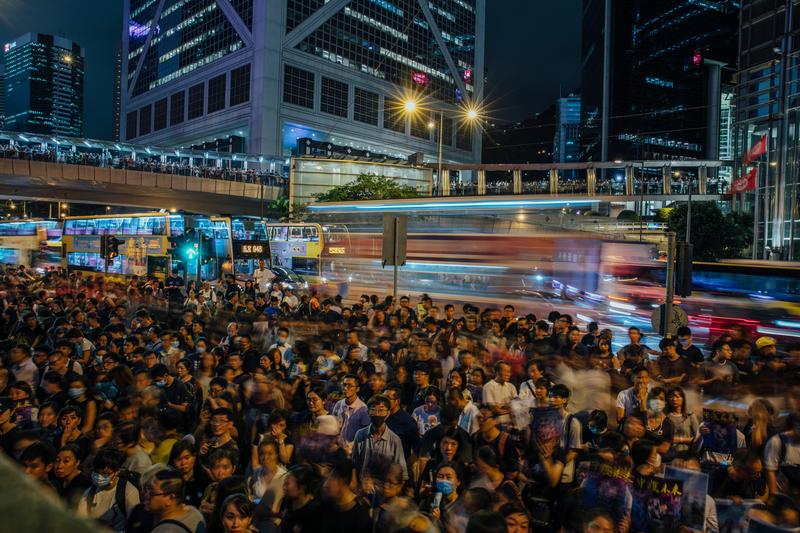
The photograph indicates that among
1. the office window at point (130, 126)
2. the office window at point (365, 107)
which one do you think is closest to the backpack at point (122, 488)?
the office window at point (365, 107)

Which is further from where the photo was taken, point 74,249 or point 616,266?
point 74,249

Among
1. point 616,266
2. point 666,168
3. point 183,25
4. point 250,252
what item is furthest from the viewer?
point 183,25

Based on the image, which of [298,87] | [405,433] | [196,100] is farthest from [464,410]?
[196,100]

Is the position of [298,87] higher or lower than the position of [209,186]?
higher

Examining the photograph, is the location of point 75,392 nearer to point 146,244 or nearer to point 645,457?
point 645,457

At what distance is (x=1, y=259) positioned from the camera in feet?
107

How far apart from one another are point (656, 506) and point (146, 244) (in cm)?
2213

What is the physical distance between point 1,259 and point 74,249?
10.6m

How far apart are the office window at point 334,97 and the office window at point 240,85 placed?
347 inches

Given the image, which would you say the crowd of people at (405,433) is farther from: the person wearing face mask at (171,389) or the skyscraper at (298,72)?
the skyscraper at (298,72)

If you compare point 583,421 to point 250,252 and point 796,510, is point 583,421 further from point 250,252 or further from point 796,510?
point 250,252

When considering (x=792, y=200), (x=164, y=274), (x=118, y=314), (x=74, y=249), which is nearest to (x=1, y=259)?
(x=74, y=249)

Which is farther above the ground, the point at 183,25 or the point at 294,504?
the point at 183,25

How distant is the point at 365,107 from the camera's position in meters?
72.7
